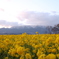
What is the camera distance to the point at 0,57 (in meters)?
6.27

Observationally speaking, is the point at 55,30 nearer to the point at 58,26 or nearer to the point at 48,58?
the point at 58,26

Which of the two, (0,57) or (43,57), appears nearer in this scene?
(43,57)

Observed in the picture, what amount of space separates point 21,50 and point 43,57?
2.88 ft

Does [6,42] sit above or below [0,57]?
above

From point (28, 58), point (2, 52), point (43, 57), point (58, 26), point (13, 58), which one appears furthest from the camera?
point (58, 26)

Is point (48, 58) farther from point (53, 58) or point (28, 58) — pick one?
point (28, 58)

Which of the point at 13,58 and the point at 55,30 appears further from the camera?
the point at 55,30

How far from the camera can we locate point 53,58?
11.0ft

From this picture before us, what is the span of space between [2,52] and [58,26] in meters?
74.5

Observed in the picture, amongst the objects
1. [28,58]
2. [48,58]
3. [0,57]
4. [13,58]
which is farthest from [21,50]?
[0,57]

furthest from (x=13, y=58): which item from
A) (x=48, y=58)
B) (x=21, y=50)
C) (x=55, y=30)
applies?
(x=55, y=30)

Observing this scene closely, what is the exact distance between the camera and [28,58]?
13.3 ft

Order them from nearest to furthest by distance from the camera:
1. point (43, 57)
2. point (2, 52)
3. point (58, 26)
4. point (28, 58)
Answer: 1. point (43, 57)
2. point (28, 58)
3. point (2, 52)
4. point (58, 26)

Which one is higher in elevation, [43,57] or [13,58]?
[43,57]
